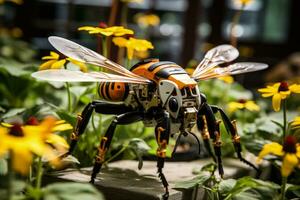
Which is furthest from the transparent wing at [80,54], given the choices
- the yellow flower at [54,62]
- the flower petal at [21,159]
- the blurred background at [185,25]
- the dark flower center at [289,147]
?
the blurred background at [185,25]

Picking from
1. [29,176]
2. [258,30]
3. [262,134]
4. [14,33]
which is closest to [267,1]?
[258,30]

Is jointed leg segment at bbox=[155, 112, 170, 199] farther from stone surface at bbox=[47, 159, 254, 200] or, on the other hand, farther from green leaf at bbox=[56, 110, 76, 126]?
green leaf at bbox=[56, 110, 76, 126]

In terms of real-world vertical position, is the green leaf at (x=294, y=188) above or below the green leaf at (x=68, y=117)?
below

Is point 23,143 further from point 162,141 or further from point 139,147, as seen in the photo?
point 139,147

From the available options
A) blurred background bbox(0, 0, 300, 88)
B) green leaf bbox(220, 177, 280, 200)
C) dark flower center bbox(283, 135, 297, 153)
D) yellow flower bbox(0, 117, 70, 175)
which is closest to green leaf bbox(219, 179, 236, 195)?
green leaf bbox(220, 177, 280, 200)

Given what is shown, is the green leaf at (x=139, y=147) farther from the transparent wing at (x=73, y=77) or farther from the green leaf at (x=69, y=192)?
the green leaf at (x=69, y=192)

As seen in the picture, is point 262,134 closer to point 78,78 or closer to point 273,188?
point 273,188
